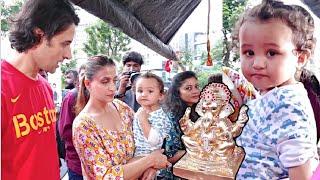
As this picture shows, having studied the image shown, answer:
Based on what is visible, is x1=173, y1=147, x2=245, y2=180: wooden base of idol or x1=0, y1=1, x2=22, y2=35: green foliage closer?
x1=173, y1=147, x2=245, y2=180: wooden base of idol

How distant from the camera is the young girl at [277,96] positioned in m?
0.76

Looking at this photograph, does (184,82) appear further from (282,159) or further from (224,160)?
(282,159)

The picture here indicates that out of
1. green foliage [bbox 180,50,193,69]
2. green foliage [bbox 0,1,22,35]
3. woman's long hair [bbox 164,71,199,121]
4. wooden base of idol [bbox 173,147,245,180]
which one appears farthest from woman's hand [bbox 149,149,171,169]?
green foliage [bbox 0,1,22,35]

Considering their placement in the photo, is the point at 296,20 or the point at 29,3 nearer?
the point at 296,20

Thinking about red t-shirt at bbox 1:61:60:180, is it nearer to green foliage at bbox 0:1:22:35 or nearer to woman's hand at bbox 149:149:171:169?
green foliage at bbox 0:1:22:35

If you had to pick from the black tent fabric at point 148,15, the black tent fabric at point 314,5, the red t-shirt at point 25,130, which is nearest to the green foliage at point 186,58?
the black tent fabric at point 148,15

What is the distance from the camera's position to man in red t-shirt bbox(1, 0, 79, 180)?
3.36 ft

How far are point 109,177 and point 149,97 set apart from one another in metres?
0.32

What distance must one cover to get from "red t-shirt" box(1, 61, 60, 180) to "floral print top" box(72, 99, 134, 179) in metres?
0.10

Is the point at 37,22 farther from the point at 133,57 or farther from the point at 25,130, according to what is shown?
the point at 133,57

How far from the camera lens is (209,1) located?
1274 millimetres

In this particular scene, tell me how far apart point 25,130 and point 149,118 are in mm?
453

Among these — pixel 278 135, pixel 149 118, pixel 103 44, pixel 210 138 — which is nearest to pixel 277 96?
pixel 278 135

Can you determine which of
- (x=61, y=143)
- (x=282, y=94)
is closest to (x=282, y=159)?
(x=282, y=94)
